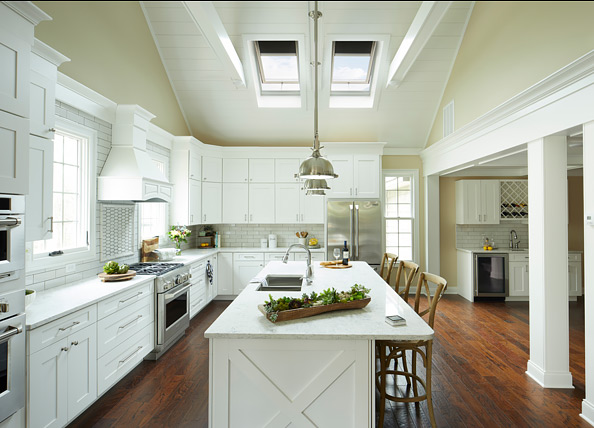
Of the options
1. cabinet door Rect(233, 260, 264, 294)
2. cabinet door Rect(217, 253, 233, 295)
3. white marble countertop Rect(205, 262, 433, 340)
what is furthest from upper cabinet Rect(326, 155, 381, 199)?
white marble countertop Rect(205, 262, 433, 340)

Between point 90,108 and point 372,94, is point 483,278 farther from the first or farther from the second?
point 90,108

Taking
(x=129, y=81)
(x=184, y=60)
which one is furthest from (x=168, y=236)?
(x=184, y=60)

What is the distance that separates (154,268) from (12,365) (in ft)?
6.57

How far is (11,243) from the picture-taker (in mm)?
1866

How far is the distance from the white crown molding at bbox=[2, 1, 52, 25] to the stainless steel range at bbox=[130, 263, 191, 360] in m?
2.42

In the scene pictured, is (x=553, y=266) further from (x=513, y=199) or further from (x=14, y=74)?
(x=14, y=74)

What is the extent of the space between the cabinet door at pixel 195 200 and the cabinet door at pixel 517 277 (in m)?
5.56

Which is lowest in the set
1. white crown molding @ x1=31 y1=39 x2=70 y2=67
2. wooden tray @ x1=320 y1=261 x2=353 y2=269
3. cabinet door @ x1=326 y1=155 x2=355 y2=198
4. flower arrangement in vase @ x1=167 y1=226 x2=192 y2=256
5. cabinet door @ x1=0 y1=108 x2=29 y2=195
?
wooden tray @ x1=320 y1=261 x2=353 y2=269

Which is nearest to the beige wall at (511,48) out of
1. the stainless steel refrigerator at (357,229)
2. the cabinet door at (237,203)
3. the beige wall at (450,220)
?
the beige wall at (450,220)

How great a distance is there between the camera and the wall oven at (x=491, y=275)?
576 centimetres

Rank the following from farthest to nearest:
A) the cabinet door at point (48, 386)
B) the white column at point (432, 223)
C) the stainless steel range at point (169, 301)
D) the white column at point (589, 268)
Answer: the white column at point (432, 223) < the stainless steel range at point (169, 301) < the white column at point (589, 268) < the cabinet door at point (48, 386)

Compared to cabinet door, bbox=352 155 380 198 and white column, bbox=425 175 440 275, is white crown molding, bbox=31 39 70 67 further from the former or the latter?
white column, bbox=425 175 440 275

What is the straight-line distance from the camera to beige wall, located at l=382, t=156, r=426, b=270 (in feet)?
20.7

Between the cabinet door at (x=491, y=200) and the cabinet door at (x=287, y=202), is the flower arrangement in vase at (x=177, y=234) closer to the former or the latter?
the cabinet door at (x=287, y=202)
